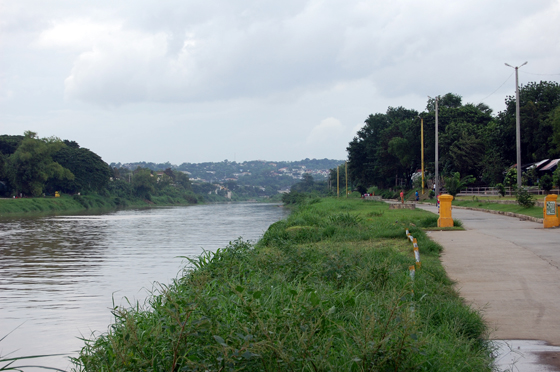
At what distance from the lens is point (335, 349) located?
15.9 ft

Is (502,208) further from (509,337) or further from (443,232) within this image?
(509,337)

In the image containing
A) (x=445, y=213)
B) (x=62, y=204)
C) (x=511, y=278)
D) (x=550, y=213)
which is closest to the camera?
(x=511, y=278)

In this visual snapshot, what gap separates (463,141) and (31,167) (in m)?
56.5

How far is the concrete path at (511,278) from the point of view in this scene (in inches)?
243

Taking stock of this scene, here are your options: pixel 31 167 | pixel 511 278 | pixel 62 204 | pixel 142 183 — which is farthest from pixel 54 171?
pixel 511 278

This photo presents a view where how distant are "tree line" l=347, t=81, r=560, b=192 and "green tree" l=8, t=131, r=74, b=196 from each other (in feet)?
146

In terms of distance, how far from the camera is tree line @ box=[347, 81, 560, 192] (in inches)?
1948

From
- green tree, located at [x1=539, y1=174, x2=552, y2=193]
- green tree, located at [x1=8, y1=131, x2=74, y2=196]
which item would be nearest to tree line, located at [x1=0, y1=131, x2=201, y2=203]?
green tree, located at [x1=8, y1=131, x2=74, y2=196]

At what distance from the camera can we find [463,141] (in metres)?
56.0

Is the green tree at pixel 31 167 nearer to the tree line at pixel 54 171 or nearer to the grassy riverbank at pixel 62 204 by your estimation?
the tree line at pixel 54 171

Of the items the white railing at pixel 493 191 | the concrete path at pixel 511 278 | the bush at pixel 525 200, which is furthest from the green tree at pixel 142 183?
the concrete path at pixel 511 278

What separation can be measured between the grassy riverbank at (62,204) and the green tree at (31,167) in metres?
3.24

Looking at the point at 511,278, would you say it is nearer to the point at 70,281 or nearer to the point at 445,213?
the point at 445,213

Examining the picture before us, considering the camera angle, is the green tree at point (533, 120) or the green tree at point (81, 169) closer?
the green tree at point (533, 120)
